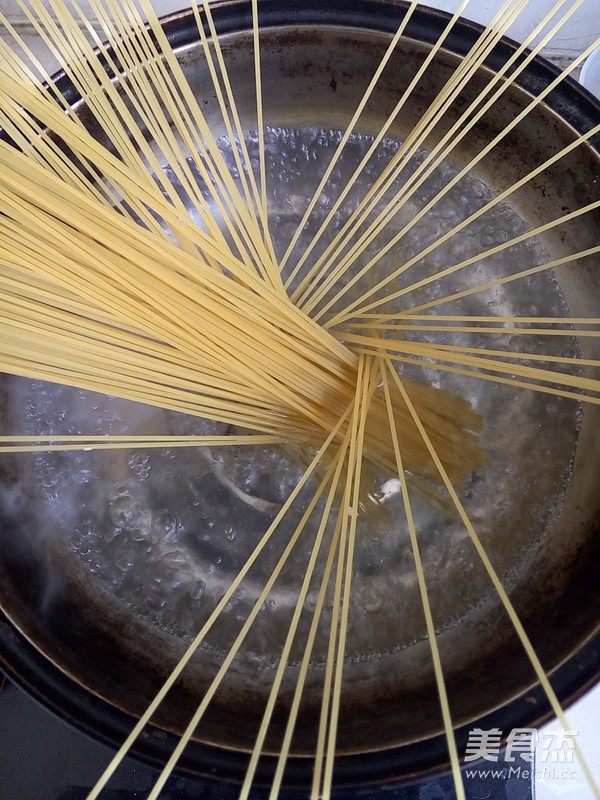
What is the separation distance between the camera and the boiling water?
1.97ft

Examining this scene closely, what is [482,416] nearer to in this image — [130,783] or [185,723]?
[185,723]

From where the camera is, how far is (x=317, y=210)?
687mm

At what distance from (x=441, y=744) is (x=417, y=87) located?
2.00 ft

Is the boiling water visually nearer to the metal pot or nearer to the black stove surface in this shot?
the metal pot

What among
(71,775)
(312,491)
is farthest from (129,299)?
(71,775)

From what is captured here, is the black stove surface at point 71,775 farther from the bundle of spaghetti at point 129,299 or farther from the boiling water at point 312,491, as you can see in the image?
the bundle of spaghetti at point 129,299

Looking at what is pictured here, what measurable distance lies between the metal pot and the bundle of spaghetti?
5.9 inches

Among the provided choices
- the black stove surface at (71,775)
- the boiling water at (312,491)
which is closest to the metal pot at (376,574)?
the boiling water at (312,491)

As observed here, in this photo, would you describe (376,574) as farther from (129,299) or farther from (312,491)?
(129,299)

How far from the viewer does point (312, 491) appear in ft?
2.07

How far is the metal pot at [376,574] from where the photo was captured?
1.59 ft

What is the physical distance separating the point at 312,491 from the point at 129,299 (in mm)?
283

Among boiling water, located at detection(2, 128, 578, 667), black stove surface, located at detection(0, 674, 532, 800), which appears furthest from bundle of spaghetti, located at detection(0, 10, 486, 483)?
black stove surface, located at detection(0, 674, 532, 800)

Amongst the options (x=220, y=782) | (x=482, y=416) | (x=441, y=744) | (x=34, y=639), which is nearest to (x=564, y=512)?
(x=482, y=416)
